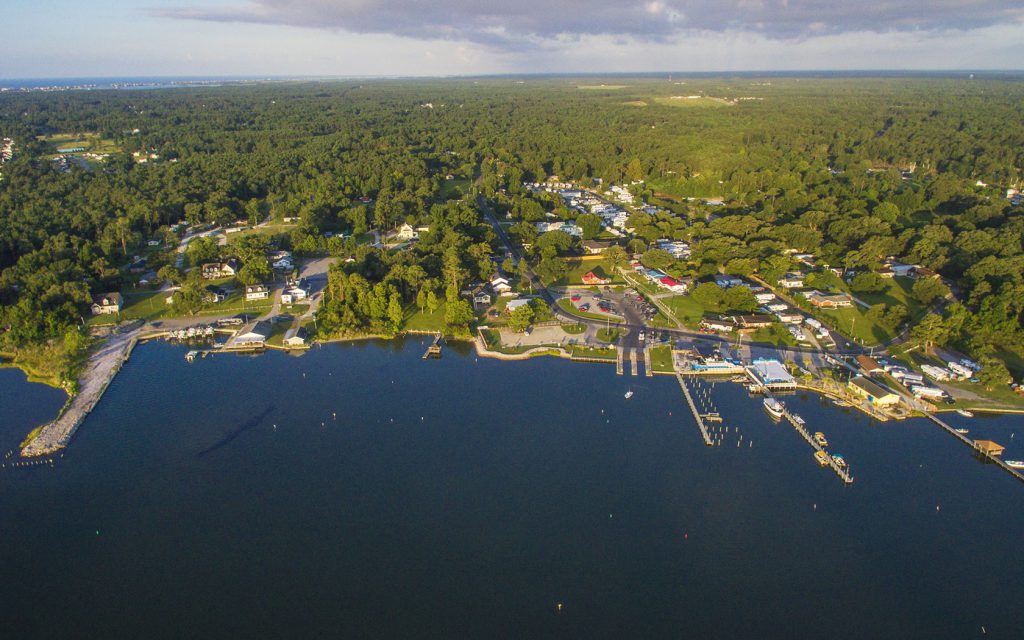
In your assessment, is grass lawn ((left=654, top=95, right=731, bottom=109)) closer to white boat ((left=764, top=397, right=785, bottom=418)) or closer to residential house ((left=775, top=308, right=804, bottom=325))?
residential house ((left=775, top=308, right=804, bottom=325))

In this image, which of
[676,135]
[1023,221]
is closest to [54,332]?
[1023,221]

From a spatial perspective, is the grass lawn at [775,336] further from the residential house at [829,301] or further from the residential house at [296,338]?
the residential house at [296,338]

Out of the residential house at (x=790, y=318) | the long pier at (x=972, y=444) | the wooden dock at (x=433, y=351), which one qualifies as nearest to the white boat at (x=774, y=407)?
the long pier at (x=972, y=444)

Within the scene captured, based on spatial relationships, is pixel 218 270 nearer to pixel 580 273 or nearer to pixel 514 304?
pixel 514 304

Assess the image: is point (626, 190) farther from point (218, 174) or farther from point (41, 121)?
point (41, 121)

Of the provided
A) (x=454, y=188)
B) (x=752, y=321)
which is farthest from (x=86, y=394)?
(x=454, y=188)

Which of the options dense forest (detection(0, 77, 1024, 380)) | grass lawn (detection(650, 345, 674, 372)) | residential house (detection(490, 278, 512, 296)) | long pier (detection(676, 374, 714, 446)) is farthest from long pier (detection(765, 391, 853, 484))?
residential house (detection(490, 278, 512, 296))
